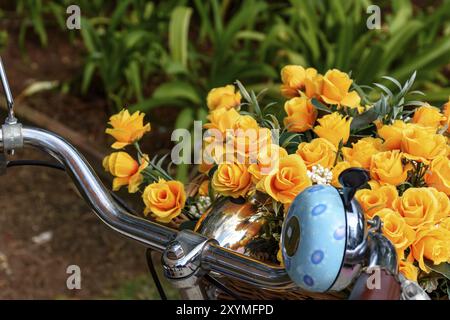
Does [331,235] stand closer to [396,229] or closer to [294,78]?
[396,229]

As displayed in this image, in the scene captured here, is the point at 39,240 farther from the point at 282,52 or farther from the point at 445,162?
the point at 445,162

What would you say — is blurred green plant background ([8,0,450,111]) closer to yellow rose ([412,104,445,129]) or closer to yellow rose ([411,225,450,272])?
yellow rose ([412,104,445,129])

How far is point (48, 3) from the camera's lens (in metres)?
4.31

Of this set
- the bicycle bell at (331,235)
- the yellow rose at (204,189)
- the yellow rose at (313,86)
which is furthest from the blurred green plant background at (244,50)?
the bicycle bell at (331,235)

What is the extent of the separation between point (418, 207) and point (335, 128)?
7.0 inches

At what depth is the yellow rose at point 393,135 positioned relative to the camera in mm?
1124

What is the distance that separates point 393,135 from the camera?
1.13m

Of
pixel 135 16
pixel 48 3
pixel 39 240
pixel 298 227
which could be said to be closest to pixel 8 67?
pixel 48 3

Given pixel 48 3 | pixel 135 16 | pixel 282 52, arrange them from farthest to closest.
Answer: pixel 48 3, pixel 135 16, pixel 282 52

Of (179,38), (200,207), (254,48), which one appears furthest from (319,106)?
(254,48)

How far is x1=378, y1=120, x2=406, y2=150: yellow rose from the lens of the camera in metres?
1.12

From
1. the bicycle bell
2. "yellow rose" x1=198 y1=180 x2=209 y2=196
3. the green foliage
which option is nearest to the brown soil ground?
the green foliage

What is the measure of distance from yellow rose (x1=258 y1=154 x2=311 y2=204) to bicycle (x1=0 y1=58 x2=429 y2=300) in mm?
112
